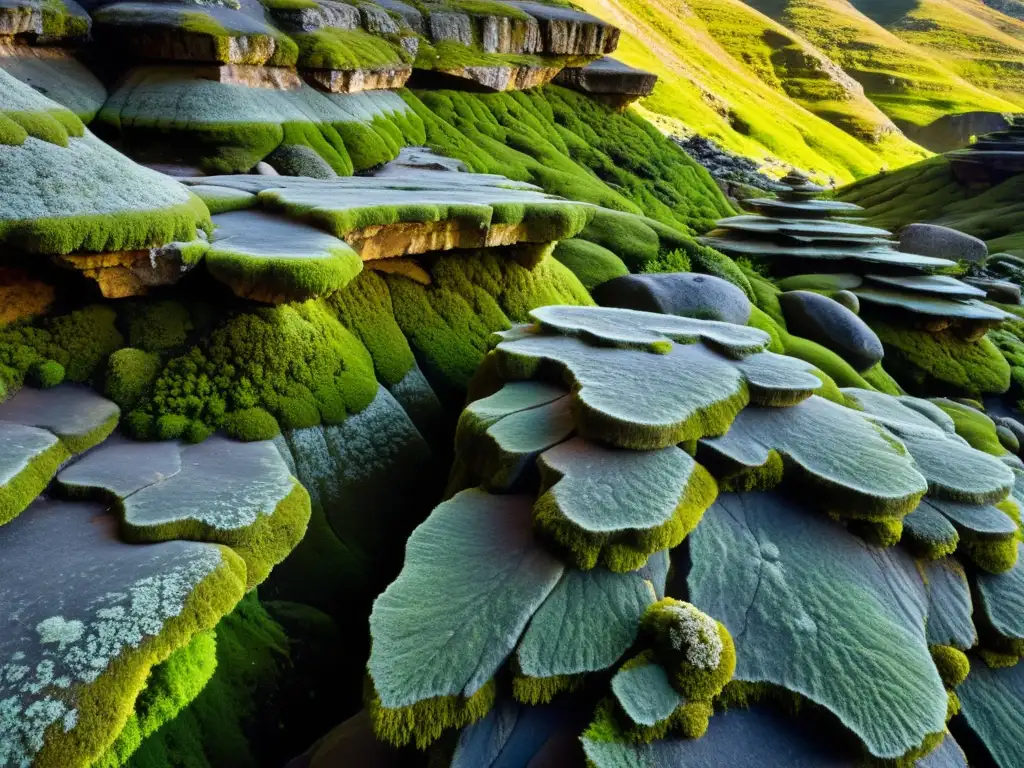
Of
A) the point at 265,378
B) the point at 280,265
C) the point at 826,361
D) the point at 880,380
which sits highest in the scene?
the point at 280,265

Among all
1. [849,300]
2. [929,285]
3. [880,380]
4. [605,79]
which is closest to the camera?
[880,380]

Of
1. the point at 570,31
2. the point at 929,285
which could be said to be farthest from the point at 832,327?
the point at 570,31

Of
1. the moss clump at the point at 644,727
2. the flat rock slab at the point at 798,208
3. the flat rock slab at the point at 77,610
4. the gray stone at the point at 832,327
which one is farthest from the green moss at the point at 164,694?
the flat rock slab at the point at 798,208

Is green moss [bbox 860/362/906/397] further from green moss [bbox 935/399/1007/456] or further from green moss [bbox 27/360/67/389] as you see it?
green moss [bbox 27/360/67/389]

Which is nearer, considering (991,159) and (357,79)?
(357,79)

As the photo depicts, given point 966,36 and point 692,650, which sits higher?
point 966,36

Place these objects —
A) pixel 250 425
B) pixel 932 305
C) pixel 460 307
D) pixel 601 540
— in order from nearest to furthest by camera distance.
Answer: pixel 601 540 → pixel 250 425 → pixel 460 307 → pixel 932 305

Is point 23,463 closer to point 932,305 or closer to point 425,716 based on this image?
point 425,716

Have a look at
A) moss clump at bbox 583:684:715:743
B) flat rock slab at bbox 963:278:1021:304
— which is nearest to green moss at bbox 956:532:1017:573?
moss clump at bbox 583:684:715:743
